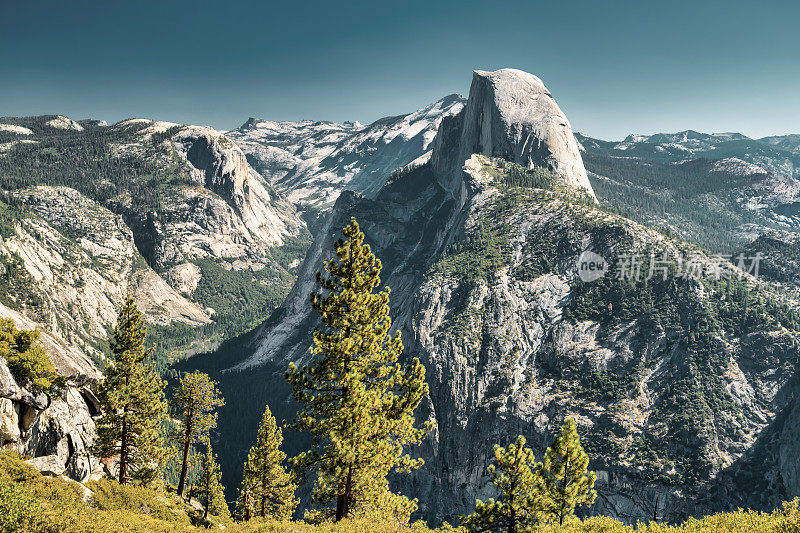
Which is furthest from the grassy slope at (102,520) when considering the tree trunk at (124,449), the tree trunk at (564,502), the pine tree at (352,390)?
the tree trunk at (124,449)

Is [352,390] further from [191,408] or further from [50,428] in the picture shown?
[191,408]

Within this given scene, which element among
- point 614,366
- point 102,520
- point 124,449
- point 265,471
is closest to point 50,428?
point 124,449

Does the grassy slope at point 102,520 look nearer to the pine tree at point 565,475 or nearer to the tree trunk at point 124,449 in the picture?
the pine tree at point 565,475

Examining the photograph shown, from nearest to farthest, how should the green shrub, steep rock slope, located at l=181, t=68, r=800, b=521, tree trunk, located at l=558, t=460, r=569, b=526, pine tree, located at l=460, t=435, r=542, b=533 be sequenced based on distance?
1. pine tree, located at l=460, t=435, r=542, b=533
2. tree trunk, located at l=558, t=460, r=569, b=526
3. the green shrub
4. steep rock slope, located at l=181, t=68, r=800, b=521

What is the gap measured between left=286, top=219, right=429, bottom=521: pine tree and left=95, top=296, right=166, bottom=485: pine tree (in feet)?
83.9

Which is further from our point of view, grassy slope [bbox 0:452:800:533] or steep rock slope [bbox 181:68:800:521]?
steep rock slope [bbox 181:68:800:521]

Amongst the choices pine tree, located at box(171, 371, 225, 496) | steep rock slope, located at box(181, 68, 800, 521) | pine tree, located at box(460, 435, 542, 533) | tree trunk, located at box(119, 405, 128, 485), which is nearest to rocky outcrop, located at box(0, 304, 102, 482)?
tree trunk, located at box(119, 405, 128, 485)

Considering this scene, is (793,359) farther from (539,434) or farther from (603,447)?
(539,434)

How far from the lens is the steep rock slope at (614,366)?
97312 millimetres

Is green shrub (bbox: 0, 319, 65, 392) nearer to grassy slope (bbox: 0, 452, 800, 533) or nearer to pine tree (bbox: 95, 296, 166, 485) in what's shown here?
pine tree (bbox: 95, 296, 166, 485)

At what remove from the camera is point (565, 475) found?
35562mm

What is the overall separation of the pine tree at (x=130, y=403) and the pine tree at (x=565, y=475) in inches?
1452

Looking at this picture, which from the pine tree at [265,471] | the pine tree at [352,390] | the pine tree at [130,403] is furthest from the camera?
the pine tree at [265,471]

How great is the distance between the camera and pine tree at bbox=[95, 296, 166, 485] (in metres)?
42.9
